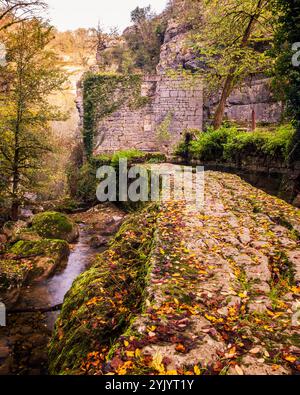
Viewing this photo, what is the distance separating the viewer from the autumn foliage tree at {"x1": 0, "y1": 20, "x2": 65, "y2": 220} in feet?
34.6

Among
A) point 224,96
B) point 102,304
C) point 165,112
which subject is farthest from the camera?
point 165,112

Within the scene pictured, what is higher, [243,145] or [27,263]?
[243,145]

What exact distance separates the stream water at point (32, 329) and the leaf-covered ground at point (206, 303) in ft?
2.51

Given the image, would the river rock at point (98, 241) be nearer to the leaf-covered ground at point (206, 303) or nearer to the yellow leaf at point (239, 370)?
the leaf-covered ground at point (206, 303)

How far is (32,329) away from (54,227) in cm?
574

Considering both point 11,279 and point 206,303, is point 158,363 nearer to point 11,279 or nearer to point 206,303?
point 206,303

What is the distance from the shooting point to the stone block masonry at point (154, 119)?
19766 mm

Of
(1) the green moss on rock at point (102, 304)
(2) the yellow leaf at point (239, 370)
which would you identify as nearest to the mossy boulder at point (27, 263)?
(1) the green moss on rock at point (102, 304)

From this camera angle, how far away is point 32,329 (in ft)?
18.4

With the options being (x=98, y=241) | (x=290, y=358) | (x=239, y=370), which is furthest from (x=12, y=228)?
(x=290, y=358)

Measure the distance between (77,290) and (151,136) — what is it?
659 inches

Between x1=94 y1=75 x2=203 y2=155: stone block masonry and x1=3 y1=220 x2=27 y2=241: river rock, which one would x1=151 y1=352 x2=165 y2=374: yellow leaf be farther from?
x1=94 y1=75 x2=203 y2=155: stone block masonry

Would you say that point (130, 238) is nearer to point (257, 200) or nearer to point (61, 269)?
point (257, 200)
